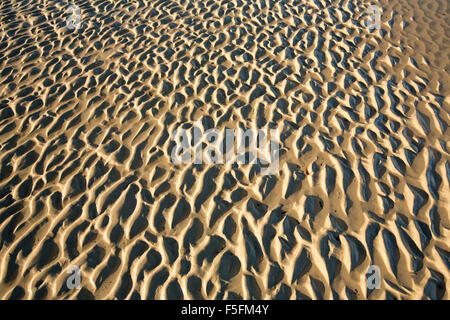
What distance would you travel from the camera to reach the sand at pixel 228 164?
3291 mm

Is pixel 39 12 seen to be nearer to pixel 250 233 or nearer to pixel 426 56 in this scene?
pixel 250 233

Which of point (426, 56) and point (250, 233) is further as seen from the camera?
point (426, 56)

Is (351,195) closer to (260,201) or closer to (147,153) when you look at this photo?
(260,201)

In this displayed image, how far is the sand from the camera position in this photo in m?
3.29

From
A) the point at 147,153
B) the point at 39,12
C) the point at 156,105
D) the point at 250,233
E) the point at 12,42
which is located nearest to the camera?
the point at 250,233

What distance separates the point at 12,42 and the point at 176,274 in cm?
545

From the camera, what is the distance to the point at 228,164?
423 centimetres

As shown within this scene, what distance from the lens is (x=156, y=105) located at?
5.00 m

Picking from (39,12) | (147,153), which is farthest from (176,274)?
(39,12)

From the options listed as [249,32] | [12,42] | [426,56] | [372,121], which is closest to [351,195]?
[372,121]

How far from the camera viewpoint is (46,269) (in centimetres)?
336

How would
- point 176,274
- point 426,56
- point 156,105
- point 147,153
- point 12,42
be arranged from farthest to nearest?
point 12,42
point 426,56
point 156,105
point 147,153
point 176,274

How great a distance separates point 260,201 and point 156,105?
2126 mm

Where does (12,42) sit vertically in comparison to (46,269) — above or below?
above
